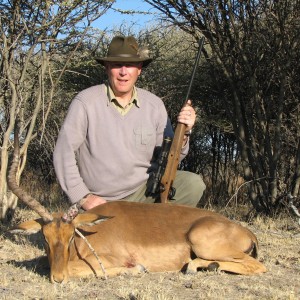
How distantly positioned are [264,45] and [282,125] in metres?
1.41

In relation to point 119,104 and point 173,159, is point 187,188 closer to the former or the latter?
point 173,159

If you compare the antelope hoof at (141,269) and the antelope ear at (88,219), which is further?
the antelope hoof at (141,269)

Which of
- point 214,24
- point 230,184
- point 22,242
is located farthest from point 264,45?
point 230,184

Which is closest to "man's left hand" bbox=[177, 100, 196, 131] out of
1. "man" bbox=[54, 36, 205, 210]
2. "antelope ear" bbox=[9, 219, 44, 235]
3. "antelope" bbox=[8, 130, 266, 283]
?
"man" bbox=[54, 36, 205, 210]

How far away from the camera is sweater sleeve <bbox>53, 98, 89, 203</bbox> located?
6.11 meters

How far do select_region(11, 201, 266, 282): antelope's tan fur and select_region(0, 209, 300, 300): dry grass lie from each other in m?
0.14

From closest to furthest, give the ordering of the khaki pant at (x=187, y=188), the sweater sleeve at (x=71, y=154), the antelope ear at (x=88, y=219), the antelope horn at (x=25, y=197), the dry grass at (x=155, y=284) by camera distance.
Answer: the dry grass at (x=155, y=284)
the antelope horn at (x=25, y=197)
the antelope ear at (x=88, y=219)
the sweater sleeve at (x=71, y=154)
the khaki pant at (x=187, y=188)

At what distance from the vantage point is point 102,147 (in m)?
6.41

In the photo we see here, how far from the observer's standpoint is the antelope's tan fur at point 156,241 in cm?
544

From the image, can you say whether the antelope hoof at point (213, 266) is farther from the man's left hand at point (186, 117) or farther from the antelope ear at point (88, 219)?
the man's left hand at point (186, 117)

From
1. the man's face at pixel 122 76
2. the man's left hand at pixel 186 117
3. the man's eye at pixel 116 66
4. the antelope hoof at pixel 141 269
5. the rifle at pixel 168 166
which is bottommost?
the antelope hoof at pixel 141 269

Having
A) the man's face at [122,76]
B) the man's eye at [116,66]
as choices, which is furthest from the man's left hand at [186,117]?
the man's eye at [116,66]

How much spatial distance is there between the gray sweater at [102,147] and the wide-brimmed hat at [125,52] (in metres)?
0.37

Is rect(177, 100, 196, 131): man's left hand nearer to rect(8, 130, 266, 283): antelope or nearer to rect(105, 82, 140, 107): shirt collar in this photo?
rect(105, 82, 140, 107): shirt collar
